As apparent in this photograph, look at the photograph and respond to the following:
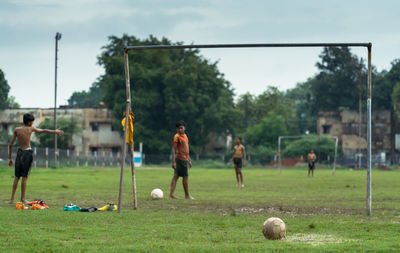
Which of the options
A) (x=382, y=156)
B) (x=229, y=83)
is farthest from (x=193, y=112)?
(x=382, y=156)

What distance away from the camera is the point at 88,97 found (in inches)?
5906

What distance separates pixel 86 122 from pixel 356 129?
132 feet

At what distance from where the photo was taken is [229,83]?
97.9 metres

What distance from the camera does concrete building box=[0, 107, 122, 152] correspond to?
308ft

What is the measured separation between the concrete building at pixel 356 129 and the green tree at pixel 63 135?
1496 inches

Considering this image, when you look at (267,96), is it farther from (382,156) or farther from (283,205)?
(283,205)

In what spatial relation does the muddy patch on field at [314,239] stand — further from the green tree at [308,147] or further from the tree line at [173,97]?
the green tree at [308,147]

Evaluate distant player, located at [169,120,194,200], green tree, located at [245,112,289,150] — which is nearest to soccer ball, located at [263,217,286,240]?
distant player, located at [169,120,194,200]

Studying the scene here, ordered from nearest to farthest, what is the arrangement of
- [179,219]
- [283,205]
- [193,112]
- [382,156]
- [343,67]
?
[179,219] < [283,205] < [193,112] < [382,156] < [343,67]

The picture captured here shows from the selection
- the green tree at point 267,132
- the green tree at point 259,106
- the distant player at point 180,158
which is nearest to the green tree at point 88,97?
the green tree at point 259,106

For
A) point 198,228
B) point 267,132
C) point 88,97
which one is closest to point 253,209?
point 198,228

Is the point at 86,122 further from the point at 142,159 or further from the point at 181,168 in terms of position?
the point at 181,168

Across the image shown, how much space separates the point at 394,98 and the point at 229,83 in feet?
82.4

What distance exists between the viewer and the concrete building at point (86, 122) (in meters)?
94.0
